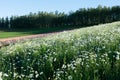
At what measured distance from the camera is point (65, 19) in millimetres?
120250

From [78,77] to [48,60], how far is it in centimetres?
247

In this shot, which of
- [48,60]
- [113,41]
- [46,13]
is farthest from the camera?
[46,13]

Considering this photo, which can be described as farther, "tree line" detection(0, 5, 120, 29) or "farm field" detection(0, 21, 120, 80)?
"tree line" detection(0, 5, 120, 29)

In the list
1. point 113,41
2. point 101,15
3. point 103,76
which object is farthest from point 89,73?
point 101,15

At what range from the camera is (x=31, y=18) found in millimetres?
128750

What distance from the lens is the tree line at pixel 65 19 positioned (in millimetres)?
112213

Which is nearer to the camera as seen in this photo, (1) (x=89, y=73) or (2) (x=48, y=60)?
(1) (x=89, y=73)

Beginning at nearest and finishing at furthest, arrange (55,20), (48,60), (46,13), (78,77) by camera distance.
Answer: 1. (78,77)
2. (48,60)
3. (55,20)
4. (46,13)

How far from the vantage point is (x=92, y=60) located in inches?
375

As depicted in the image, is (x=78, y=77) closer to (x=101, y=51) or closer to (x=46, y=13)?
(x=101, y=51)

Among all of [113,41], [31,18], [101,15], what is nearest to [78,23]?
[101,15]

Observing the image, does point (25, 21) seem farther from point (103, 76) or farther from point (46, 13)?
point (103, 76)

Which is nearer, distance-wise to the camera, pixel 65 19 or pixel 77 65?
pixel 77 65

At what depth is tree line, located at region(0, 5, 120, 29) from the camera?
112 metres
